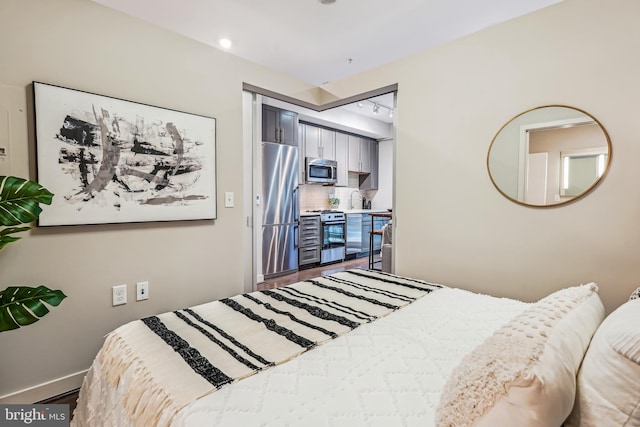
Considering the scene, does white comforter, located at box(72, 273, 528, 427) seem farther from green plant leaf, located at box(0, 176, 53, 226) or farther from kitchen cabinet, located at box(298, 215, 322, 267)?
kitchen cabinet, located at box(298, 215, 322, 267)

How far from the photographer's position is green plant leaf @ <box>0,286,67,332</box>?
1.44m

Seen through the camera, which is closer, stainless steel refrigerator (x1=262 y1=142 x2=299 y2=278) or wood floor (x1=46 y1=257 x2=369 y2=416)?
wood floor (x1=46 y1=257 x2=369 y2=416)

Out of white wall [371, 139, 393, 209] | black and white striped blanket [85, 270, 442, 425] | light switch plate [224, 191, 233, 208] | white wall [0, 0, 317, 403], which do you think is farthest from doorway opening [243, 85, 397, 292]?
black and white striped blanket [85, 270, 442, 425]

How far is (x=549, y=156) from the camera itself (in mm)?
2043

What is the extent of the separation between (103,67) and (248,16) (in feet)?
3.42

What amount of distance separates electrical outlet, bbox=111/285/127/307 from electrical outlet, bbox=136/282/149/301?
8cm

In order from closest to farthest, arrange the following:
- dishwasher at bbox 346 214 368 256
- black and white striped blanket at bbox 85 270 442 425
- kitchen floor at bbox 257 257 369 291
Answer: black and white striped blanket at bbox 85 270 442 425, kitchen floor at bbox 257 257 369 291, dishwasher at bbox 346 214 368 256

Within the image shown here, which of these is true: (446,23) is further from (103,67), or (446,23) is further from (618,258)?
(103,67)

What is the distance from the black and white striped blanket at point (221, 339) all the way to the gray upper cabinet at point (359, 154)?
4.61m

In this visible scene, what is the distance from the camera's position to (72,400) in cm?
187

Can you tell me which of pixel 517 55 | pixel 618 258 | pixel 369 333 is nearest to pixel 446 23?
pixel 517 55

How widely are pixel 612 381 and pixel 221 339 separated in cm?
117

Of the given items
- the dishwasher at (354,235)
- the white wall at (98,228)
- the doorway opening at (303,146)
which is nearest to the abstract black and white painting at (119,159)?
the white wall at (98,228)

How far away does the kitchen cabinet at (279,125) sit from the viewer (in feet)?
14.3
